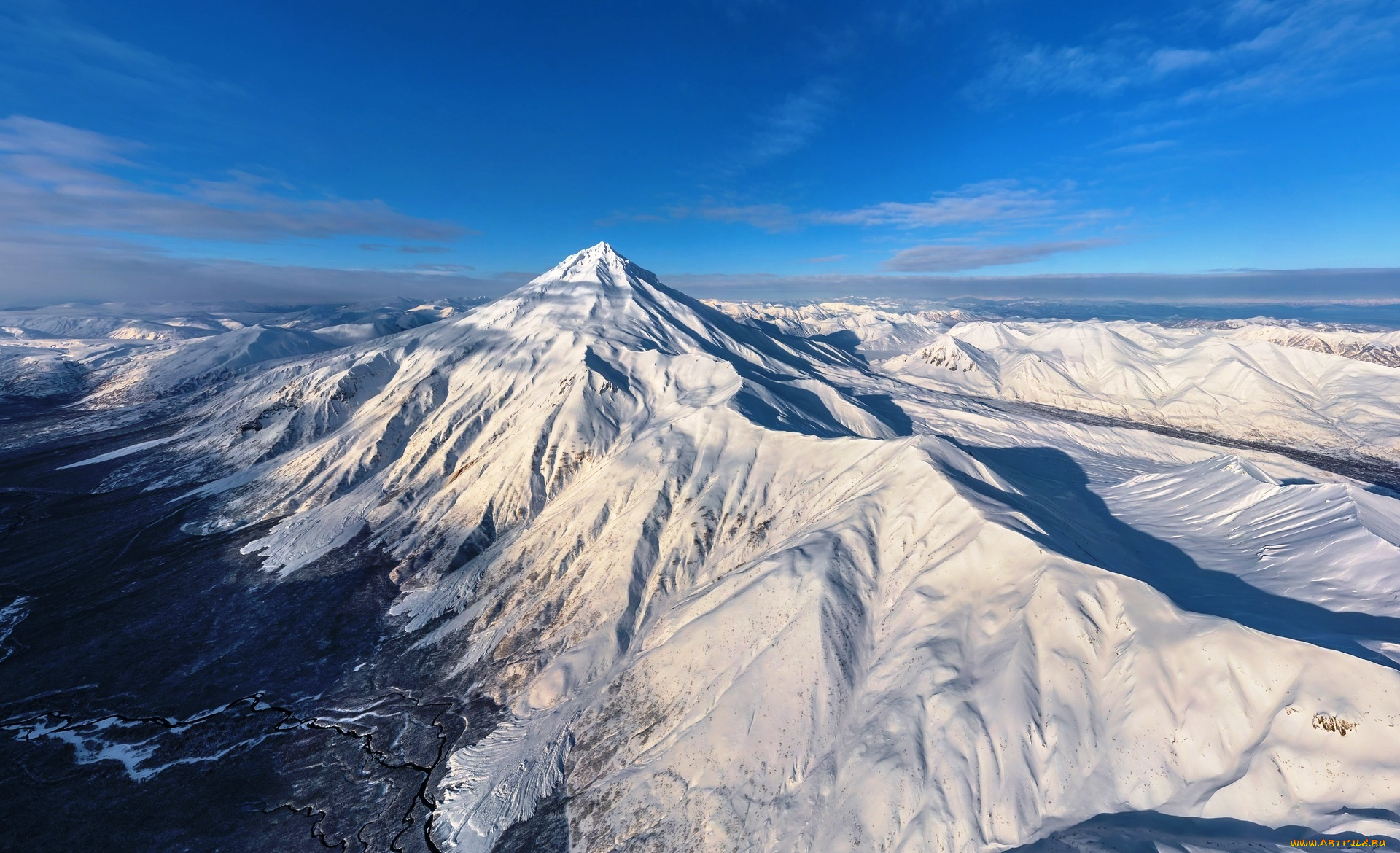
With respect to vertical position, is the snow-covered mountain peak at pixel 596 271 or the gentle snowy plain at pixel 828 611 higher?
the snow-covered mountain peak at pixel 596 271

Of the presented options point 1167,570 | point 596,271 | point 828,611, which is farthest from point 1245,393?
point 596,271

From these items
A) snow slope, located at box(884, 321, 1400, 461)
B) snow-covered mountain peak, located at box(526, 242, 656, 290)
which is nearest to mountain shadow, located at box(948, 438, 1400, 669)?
snow-covered mountain peak, located at box(526, 242, 656, 290)

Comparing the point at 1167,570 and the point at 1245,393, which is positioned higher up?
the point at 1245,393

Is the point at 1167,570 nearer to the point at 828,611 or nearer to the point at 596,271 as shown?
the point at 828,611

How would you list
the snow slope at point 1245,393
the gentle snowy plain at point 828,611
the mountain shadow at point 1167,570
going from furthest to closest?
the snow slope at point 1245,393 → the mountain shadow at point 1167,570 → the gentle snowy plain at point 828,611

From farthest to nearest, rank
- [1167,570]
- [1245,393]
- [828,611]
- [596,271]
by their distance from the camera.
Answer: [1245,393]
[596,271]
[1167,570]
[828,611]

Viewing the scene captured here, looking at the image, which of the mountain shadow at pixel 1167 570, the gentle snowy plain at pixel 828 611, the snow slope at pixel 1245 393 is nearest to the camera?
the gentle snowy plain at pixel 828 611

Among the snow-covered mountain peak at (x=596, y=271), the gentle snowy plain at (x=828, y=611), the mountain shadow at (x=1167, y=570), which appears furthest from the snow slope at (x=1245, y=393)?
the mountain shadow at (x=1167, y=570)

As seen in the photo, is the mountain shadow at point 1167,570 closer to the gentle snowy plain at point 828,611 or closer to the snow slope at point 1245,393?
the gentle snowy plain at point 828,611

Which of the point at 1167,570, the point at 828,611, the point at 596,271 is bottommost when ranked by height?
the point at 828,611
